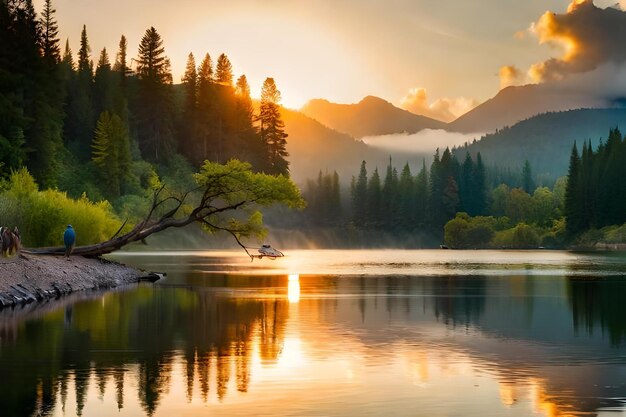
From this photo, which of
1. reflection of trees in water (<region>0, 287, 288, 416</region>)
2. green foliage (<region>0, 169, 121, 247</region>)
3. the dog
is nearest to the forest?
green foliage (<region>0, 169, 121, 247</region>)

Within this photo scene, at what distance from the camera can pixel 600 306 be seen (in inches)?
1718

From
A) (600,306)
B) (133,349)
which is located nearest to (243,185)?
(600,306)

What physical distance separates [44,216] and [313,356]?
57233 mm

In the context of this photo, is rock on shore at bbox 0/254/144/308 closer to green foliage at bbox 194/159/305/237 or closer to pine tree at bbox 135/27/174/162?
green foliage at bbox 194/159/305/237

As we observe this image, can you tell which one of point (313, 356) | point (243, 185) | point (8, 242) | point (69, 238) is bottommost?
point (313, 356)

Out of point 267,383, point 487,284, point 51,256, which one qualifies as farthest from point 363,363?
point 487,284

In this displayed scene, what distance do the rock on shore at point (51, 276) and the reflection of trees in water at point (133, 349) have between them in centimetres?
445

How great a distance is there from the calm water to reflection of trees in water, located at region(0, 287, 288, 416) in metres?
0.06

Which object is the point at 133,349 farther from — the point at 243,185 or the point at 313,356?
the point at 243,185

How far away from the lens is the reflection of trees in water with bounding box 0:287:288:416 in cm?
1909

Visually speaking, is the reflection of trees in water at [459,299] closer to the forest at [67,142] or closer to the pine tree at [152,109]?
the forest at [67,142]

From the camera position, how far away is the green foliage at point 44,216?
74688 mm

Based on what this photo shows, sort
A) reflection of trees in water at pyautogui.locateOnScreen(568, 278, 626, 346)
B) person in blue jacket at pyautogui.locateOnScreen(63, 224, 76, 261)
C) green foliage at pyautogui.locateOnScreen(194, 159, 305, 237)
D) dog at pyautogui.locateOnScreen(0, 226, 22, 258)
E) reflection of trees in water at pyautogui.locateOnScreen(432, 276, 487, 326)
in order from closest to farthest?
reflection of trees in water at pyautogui.locateOnScreen(568, 278, 626, 346), reflection of trees in water at pyautogui.locateOnScreen(432, 276, 487, 326), dog at pyautogui.locateOnScreen(0, 226, 22, 258), person in blue jacket at pyautogui.locateOnScreen(63, 224, 76, 261), green foliage at pyautogui.locateOnScreen(194, 159, 305, 237)

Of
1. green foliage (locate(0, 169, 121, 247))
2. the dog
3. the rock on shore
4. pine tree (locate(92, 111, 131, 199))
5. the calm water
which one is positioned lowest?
the calm water
